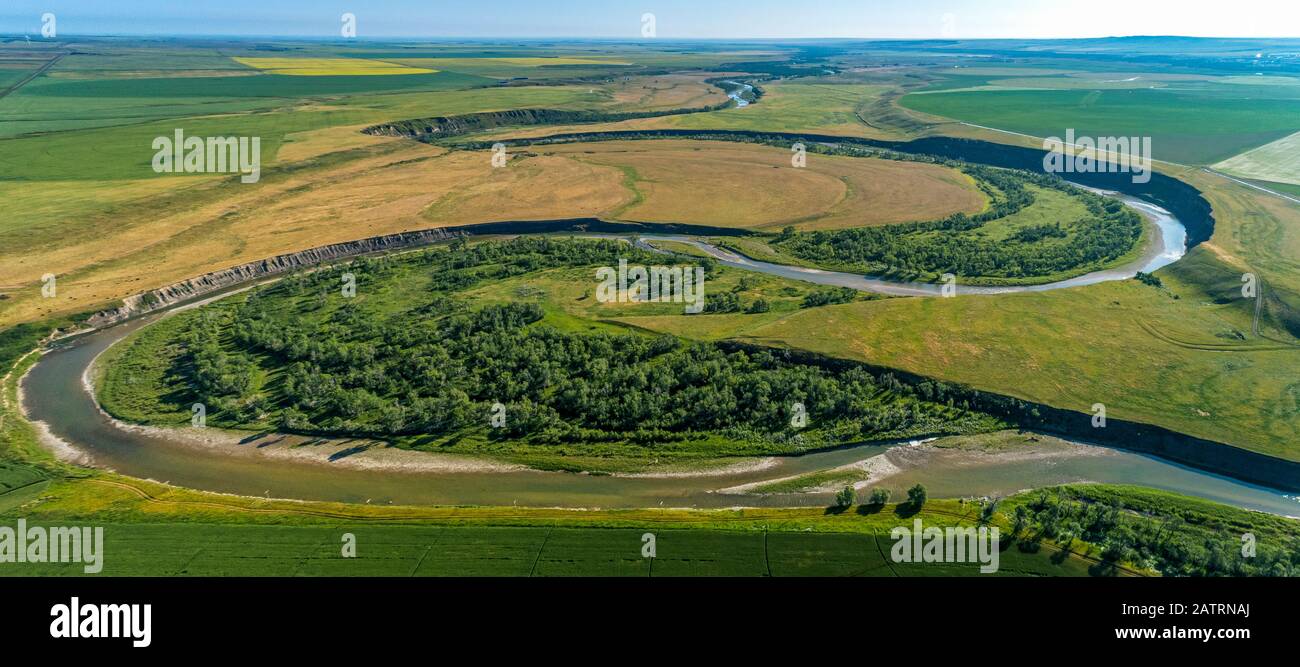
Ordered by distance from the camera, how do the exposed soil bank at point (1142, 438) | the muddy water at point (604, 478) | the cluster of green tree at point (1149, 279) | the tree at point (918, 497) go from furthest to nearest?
the cluster of green tree at point (1149, 279) → the exposed soil bank at point (1142, 438) → the muddy water at point (604, 478) → the tree at point (918, 497)

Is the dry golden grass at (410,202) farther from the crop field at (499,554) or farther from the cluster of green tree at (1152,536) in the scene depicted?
the cluster of green tree at (1152,536)

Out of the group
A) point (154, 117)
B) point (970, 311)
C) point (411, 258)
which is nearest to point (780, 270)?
point (970, 311)

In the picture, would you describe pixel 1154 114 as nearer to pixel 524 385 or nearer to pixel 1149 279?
pixel 1149 279

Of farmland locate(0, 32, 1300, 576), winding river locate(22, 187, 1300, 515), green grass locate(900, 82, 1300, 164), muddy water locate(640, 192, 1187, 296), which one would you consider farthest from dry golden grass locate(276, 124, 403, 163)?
green grass locate(900, 82, 1300, 164)

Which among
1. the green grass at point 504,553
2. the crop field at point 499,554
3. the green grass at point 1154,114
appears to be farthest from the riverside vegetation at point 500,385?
the green grass at point 1154,114

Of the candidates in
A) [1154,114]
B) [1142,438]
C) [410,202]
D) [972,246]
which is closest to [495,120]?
[410,202]

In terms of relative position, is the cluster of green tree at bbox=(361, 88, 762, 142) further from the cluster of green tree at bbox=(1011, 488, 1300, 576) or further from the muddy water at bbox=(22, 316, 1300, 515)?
the cluster of green tree at bbox=(1011, 488, 1300, 576)
